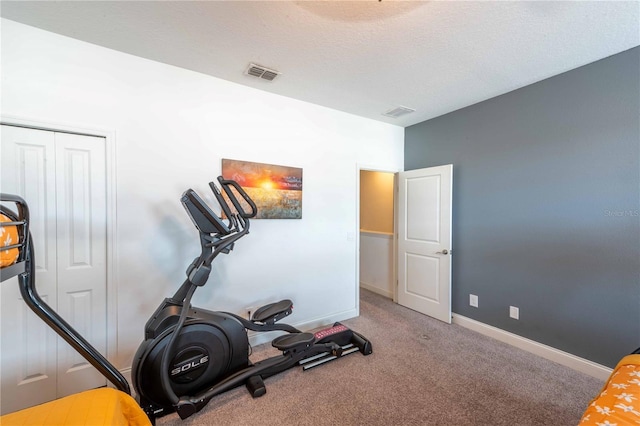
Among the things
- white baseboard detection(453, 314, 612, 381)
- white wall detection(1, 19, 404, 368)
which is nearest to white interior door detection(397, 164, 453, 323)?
white baseboard detection(453, 314, 612, 381)

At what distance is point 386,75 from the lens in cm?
244

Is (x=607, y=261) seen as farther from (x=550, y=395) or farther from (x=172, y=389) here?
(x=172, y=389)

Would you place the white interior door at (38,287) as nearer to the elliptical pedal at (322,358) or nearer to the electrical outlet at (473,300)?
the elliptical pedal at (322,358)

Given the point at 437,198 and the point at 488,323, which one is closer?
the point at 488,323

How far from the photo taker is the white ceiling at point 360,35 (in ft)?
5.41

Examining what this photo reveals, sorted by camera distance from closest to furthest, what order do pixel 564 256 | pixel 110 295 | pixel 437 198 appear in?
pixel 110 295
pixel 564 256
pixel 437 198

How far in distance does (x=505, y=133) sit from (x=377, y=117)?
4.98 feet

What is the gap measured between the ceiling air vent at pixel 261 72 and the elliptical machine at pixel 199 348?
1.16 metres

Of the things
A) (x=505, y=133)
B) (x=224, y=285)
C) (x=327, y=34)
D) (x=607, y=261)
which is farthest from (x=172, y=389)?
(x=505, y=133)

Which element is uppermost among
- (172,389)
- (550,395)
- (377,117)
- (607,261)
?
(377,117)

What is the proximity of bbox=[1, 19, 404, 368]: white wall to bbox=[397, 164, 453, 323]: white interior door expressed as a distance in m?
0.99

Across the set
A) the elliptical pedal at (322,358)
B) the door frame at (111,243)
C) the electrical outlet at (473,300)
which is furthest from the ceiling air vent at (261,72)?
the electrical outlet at (473,300)

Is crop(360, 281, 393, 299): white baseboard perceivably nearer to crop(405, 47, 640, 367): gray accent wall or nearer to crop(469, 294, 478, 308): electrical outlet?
crop(405, 47, 640, 367): gray accent wall

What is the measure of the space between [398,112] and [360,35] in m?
1.60
